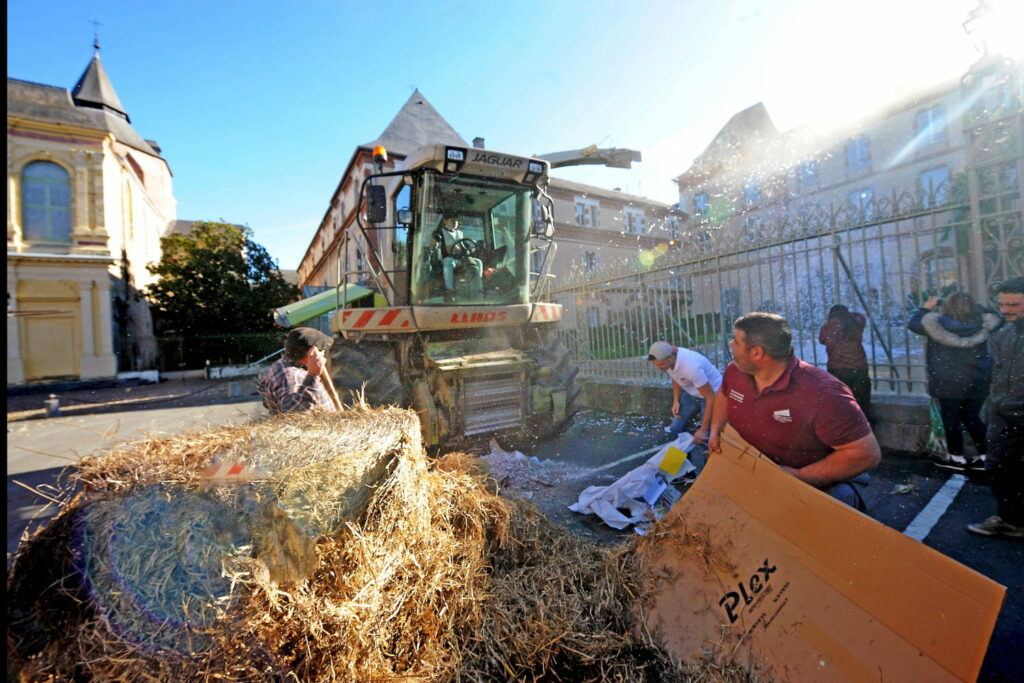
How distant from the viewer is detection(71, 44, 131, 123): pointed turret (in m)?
25.2

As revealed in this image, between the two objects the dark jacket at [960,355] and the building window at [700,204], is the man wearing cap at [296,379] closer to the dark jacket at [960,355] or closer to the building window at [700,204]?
the dark jacket at [960,355]

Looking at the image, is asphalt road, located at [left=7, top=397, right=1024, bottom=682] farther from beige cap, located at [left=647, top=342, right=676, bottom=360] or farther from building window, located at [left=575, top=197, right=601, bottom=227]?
building window, located at [left=575, top=197, right=601, bottom=227]

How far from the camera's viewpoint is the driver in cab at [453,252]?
527cm

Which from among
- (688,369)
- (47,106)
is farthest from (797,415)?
(47,106)

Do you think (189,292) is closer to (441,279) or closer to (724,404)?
(441,279)

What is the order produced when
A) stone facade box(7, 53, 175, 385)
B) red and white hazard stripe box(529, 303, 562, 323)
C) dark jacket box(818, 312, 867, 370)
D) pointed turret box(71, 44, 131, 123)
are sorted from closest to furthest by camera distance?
dark jacket box(818, 312, 867, 370) < red and white hazard stripe box(529, 303, 562, 323) < stone facade box(7, 53, 175, 385) < pointed turret box(71, 44, 131, 123)

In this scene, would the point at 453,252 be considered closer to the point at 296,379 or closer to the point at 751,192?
the point at 296,379

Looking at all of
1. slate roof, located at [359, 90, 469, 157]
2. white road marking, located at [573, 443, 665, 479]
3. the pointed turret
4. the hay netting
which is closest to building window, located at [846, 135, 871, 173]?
slate roof, located at [359, 90, 469, 157]

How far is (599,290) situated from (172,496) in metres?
6.80

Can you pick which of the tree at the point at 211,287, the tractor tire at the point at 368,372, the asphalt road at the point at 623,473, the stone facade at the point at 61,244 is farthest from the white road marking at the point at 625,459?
the tree at the point at 211,287

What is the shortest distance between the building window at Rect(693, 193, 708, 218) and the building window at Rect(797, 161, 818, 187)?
4842 mm

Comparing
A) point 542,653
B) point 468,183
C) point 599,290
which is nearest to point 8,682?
point 542,653

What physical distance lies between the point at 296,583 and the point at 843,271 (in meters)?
5.85

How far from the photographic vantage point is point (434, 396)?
4.99 m
